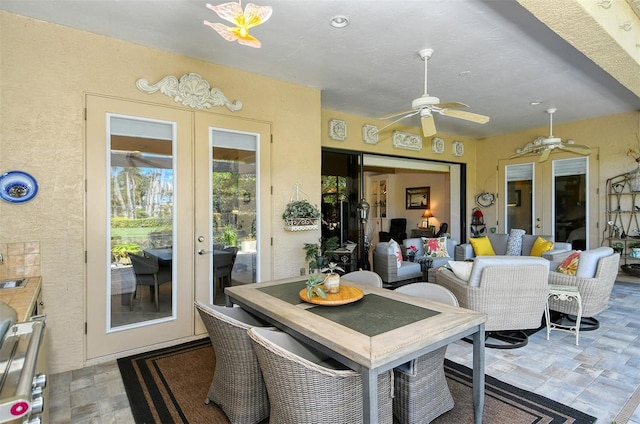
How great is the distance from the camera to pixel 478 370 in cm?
199

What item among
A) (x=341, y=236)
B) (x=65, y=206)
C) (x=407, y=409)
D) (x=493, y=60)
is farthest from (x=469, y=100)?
(x=65, y=206)

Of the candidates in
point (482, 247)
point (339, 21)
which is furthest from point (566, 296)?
point (339, 21)

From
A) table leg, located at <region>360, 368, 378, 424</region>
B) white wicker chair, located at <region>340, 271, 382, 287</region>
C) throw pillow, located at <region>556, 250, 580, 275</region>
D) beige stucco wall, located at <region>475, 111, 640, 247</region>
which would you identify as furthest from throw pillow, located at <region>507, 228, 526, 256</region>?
table leg, located at <region>360, 368, 378, 424</region>

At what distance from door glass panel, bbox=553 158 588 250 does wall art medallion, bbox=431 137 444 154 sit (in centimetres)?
220

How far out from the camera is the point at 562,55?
351cm

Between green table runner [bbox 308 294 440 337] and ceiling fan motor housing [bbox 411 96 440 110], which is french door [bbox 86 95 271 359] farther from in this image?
green table runner [bbox 308 294 440 337]

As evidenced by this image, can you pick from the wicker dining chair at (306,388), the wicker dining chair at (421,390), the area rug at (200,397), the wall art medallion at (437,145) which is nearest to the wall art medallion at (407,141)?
the wall art medallion at (437,145)

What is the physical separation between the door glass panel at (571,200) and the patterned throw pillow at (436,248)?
2458 mm

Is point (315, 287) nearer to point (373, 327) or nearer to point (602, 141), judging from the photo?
point (373, 327)

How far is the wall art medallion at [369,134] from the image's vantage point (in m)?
5.99

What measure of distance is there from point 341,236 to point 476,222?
3.66m

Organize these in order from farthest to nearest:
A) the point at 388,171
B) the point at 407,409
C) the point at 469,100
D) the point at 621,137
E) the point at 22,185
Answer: the point at 388,171 < the point at 621,137 < the point at 469,100 < the point at 22,185 < the point at 407,409

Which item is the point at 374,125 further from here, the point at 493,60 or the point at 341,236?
the point at 493,60

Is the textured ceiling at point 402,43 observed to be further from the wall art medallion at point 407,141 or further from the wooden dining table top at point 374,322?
the wooden dining table top at point 374,322
